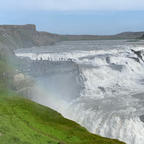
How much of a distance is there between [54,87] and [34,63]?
19.8 meters

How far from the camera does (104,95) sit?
4503 centimetres

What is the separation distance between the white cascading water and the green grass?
6.51 m

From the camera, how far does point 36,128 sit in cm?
2247

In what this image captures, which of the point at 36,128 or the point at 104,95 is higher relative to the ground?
the point at 36,128

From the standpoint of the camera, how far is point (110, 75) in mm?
57156

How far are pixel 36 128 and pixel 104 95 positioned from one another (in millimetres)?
23931

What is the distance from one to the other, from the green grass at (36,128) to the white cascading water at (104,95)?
6510mm

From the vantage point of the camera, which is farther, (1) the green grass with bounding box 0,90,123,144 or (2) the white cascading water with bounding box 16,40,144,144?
(2) the white cascading water with bounding box 16,40,144,144

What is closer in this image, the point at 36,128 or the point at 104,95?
the point at 36,128

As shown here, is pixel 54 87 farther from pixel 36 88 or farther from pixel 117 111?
pixel 117 111

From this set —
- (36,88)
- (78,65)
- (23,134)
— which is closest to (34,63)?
(78,65)

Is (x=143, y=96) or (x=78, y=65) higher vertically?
(x=78, y=65)

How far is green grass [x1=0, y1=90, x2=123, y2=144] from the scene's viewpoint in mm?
19344

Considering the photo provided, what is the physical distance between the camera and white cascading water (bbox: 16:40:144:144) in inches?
1223
